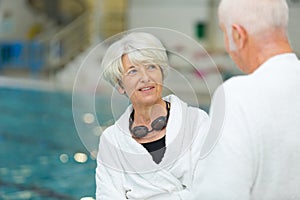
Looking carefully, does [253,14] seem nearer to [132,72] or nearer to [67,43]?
[132,72]

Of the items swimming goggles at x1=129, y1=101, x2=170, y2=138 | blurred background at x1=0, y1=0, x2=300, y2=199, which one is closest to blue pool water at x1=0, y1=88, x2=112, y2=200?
blurred background at x1=0, y1=0, x2=300, y2=199

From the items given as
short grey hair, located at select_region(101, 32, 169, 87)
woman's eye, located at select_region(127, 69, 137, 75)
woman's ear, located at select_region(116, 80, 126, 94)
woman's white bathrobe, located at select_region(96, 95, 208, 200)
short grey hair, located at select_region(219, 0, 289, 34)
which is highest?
short grey hair, located at select_region(219, 0, 289, 34)

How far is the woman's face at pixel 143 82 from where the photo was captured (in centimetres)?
79

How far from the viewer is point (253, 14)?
81 cm

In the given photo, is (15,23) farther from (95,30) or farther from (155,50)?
(155,50)

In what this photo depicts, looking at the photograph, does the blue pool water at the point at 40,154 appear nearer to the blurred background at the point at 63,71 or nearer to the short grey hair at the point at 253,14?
the blurred background at the point at 63,71

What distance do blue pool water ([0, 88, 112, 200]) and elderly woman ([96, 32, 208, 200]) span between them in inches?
4.0

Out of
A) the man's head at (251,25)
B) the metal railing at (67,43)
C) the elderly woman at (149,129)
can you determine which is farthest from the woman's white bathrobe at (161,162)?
the metal railing at (67,43)

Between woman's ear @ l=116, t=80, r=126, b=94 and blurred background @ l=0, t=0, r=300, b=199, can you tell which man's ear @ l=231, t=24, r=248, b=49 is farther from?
woman's ear @ l=116, t=80, r=126, b=94

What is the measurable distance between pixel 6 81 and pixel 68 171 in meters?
7.69

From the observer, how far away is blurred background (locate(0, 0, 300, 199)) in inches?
33.0

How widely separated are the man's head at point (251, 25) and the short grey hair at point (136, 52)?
0.35ft

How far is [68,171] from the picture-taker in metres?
3.09

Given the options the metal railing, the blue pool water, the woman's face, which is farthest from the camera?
the metal railing
